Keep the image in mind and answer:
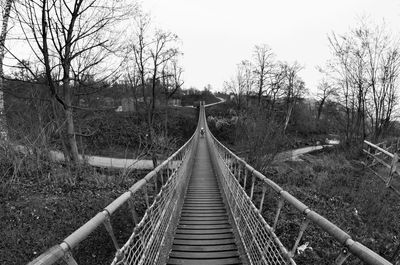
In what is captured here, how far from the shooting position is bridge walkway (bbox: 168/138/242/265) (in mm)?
3189

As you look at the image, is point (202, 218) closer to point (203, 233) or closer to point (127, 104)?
point (203, 233)

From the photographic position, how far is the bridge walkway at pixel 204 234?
126 inches

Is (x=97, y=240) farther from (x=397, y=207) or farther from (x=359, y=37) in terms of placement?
(x=359, y=37)

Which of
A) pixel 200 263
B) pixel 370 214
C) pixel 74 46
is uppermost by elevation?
pixel 74 46

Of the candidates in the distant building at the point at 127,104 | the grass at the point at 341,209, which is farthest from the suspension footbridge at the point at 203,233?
the distant building at the point at 127,104

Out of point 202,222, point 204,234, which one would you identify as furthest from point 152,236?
point 202,222

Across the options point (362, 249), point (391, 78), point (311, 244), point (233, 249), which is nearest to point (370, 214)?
point (311, 244)

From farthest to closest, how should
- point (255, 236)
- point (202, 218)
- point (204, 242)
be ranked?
point (202, 218)
point (204, 242)
point (255, 236)

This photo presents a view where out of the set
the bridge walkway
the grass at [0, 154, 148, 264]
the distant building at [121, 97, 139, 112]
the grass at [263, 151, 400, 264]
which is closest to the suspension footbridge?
the bridge walkway

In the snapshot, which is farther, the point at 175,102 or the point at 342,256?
the point at 175,102

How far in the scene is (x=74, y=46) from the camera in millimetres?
7367

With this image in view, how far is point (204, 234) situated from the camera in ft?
12.8

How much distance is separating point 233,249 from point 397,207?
7.86m

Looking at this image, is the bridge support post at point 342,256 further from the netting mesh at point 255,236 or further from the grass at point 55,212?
the grass at point 55,212
